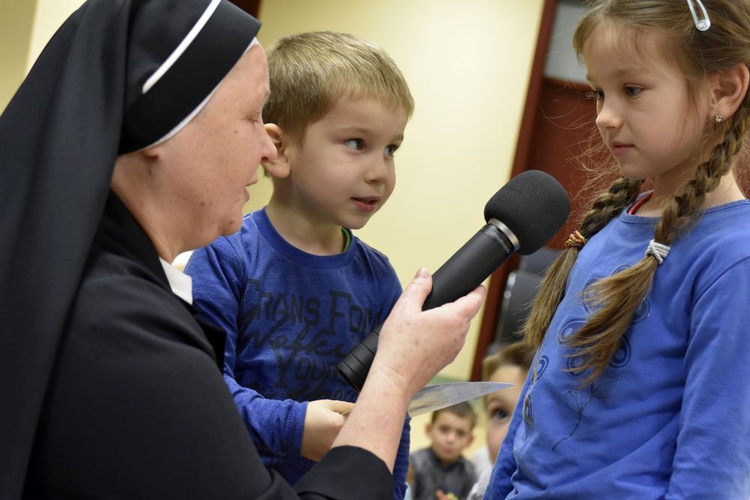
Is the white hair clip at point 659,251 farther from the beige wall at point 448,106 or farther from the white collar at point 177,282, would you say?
the beige wall at point 448,106

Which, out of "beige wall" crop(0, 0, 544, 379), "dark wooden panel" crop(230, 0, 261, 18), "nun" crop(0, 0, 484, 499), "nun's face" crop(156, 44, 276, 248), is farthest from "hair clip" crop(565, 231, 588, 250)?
"dark wooden panel" crop(230, 0, 261, 18)

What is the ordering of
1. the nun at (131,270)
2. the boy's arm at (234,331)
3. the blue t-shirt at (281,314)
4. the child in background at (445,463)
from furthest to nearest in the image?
1. the child in background at (445,463)
2. the blue t-shirt at (281,314)
3. the boy's arm at (234,331)
4. the nun at (131,270)

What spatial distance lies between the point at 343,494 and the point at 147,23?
2.33 feet

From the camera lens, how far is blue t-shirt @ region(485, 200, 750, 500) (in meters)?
1.45

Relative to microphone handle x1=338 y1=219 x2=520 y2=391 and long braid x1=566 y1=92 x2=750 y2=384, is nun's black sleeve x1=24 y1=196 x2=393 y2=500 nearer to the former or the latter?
microphone handle x1=338 y1=219 x2=520 y2=391

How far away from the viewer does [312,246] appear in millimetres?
1994

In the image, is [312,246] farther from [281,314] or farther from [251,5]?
[251,5]

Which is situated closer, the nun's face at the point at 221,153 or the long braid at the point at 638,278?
the nun's face at the point at 221,153

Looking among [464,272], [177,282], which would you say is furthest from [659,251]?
[177,282]

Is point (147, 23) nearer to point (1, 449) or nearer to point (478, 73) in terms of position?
point (1, 449)

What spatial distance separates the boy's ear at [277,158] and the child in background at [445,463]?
2348 mm

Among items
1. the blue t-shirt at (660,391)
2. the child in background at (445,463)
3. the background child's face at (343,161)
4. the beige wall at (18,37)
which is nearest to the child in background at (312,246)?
the background child's face at (343,161)

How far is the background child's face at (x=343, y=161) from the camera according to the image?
1.95m

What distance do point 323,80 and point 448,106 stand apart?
591cm
